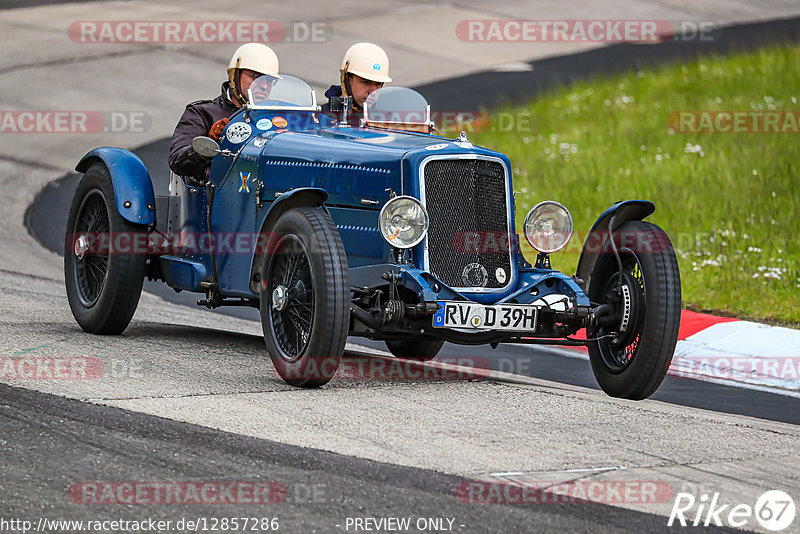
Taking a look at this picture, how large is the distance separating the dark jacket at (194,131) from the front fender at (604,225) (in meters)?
2.63

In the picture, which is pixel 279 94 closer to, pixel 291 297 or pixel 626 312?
pixel 291 297

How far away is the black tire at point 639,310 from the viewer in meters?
7.40

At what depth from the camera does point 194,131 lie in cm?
895

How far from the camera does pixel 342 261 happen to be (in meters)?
6.97

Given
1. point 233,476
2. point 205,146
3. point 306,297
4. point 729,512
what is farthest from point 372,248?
point 729,512

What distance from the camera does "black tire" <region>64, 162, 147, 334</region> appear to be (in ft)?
28.7

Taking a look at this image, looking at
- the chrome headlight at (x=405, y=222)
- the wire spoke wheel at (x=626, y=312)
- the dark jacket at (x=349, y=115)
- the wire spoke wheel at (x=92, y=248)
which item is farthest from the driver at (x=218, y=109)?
the wire spoke wheel at (x=626, y=312)

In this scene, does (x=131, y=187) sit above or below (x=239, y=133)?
below

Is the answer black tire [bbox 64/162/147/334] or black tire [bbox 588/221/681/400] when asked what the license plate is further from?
black tire [bbox 64/162/147/334]

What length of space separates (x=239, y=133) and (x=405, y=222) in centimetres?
181

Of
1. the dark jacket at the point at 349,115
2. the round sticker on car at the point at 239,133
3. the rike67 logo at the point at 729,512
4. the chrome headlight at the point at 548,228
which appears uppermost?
the dark jacket at the point at 349,115

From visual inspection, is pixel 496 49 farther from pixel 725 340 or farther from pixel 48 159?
pixel 725 340

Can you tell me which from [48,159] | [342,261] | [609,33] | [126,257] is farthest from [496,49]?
[342,261]

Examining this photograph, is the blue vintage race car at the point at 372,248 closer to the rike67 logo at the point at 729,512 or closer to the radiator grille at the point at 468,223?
the radiator grille at the point at 468,223
